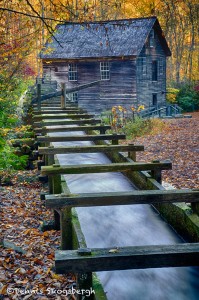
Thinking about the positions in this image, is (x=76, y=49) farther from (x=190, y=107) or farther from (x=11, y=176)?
(x=11, y=176)

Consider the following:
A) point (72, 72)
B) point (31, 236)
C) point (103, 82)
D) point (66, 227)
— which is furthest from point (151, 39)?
point (66, 227)

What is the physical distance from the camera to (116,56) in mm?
32844

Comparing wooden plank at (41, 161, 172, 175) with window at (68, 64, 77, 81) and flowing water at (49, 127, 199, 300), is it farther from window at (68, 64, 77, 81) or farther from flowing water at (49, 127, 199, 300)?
window at (68, 64, 77, 81)

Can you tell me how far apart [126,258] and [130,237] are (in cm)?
207

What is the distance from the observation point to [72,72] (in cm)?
3562

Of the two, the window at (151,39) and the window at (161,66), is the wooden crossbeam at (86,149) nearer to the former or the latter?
the window at (151,39)

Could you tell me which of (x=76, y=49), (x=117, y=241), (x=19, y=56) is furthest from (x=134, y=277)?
(x=76, y=49)

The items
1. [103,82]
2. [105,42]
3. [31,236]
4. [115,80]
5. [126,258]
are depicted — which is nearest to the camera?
[126,258]

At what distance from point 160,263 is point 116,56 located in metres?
30.9

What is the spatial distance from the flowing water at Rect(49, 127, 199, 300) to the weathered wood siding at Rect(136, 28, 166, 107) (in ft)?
91.2

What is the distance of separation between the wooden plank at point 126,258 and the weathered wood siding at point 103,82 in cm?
3130

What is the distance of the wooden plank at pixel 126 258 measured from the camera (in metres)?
3.15

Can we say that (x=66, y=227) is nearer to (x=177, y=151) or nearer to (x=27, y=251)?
(x=27, y=251)

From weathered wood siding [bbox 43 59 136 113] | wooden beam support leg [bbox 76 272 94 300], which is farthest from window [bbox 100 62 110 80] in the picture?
wooden beam support leg [bbox 76 272 94 300]
